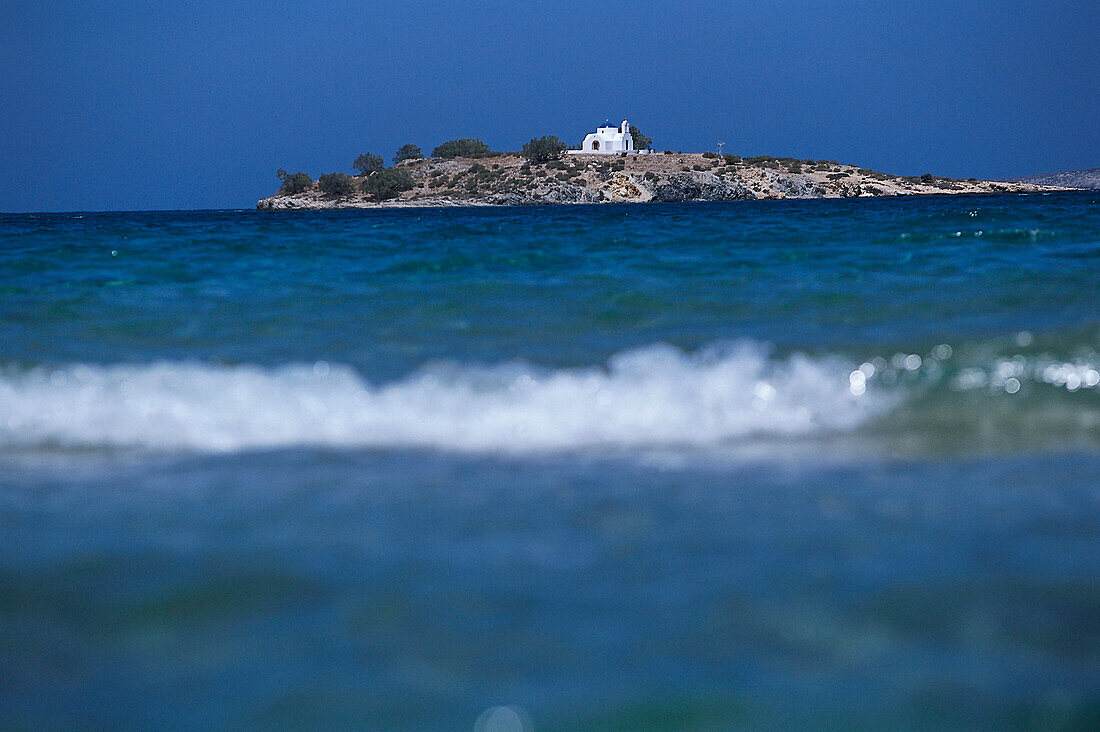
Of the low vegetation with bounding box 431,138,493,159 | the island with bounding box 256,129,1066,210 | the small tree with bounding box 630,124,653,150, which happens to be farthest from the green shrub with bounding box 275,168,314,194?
the small tree with bounding box 630,124,653,150

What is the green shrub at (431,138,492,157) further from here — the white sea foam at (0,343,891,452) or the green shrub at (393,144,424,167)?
the white sea foam at (0,343,891,452)

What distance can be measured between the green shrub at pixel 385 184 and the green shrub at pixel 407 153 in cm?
2121

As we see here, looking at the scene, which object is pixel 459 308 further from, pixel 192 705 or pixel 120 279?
pixel 192 705

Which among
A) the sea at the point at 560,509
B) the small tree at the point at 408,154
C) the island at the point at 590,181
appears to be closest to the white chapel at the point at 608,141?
the island at the point at 590,181

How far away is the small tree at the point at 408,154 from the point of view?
12000cm

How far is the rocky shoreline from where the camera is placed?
87.4m

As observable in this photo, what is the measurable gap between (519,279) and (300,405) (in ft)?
12.2

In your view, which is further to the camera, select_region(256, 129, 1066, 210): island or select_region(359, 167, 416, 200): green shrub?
select_region(359, 167, 416, 200): green shrub

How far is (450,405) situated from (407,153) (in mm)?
121416

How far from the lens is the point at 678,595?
2.77m

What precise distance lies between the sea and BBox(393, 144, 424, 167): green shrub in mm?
116731

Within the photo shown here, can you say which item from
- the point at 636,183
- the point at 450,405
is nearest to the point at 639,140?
the point at 636,183

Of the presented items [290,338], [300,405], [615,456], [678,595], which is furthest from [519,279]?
[678,595]

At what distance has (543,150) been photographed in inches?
4158
